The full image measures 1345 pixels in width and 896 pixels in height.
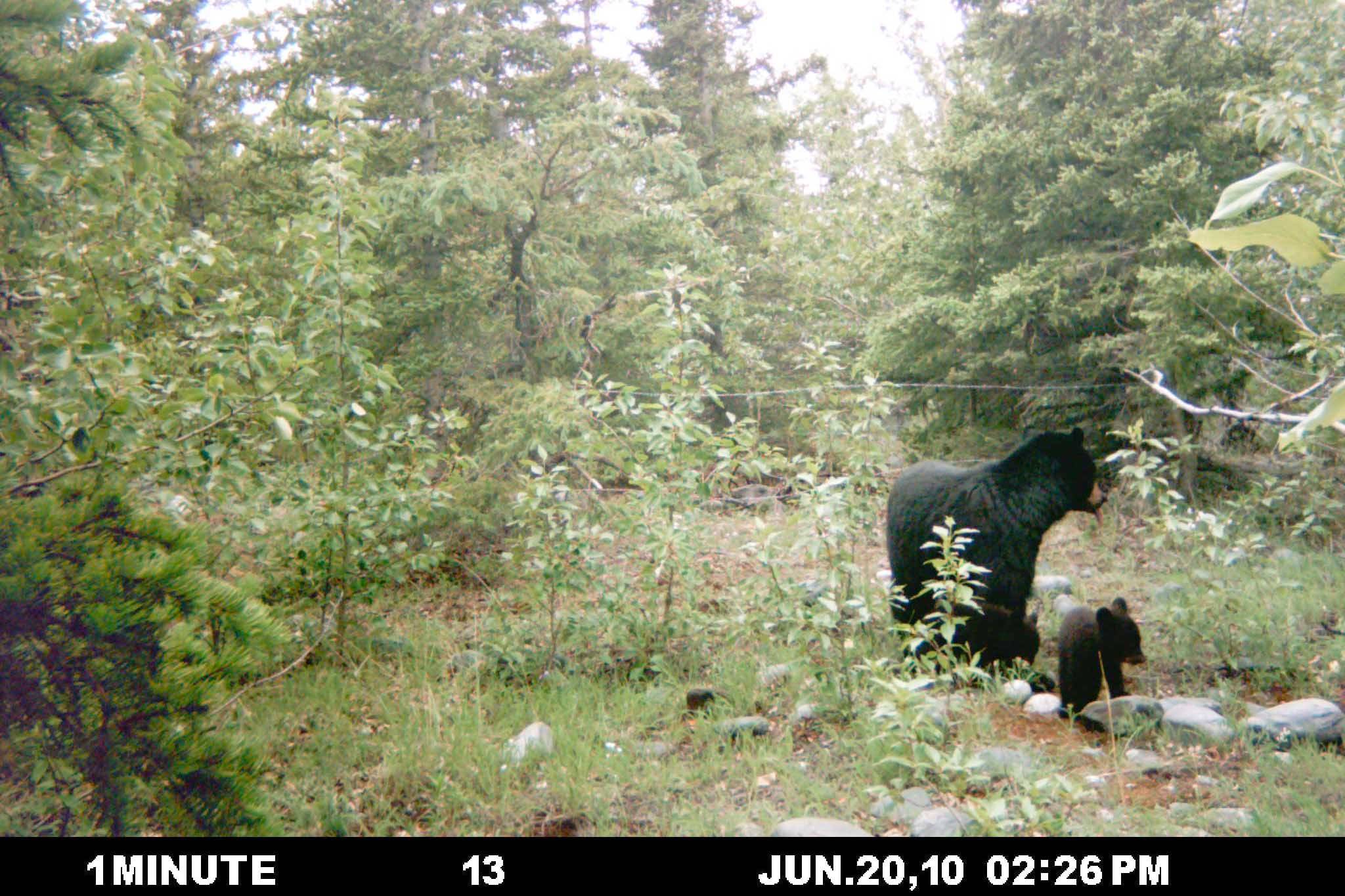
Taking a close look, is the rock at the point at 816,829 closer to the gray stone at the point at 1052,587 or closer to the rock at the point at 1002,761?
the rock at the point at 1002,761

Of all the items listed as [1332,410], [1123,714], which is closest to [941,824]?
[1123,714]

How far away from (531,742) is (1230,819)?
101 inches

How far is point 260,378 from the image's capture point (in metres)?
2.95

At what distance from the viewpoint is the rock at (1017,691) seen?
3.85 meters

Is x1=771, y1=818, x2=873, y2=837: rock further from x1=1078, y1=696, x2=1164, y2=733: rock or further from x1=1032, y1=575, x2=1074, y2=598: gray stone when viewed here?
x1=1032, y1=575, x2=1074, y2=598: gray stone

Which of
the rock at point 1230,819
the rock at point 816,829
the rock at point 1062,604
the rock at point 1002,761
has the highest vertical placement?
the rock at point 1062,604

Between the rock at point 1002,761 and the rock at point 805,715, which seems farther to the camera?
the rock at point 805,715

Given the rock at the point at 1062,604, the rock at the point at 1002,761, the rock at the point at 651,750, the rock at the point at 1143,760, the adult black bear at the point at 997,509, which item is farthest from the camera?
the rock at the point at 1062,604

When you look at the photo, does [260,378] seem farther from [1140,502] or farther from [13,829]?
[1140,502]

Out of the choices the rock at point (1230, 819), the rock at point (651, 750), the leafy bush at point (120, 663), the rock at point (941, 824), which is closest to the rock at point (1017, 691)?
the rock at point (1230, 819)

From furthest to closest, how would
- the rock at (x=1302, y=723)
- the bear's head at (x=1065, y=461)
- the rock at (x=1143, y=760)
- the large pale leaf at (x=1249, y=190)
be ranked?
the bear's head at (x=1065, y=461) → the rock at (x=1302, y=723) → the rock at (x=1143, y=760) → the large pale leaf at (x=1249, y=190)

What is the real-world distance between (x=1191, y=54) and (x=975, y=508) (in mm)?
4730

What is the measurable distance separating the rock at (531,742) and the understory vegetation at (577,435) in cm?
4
